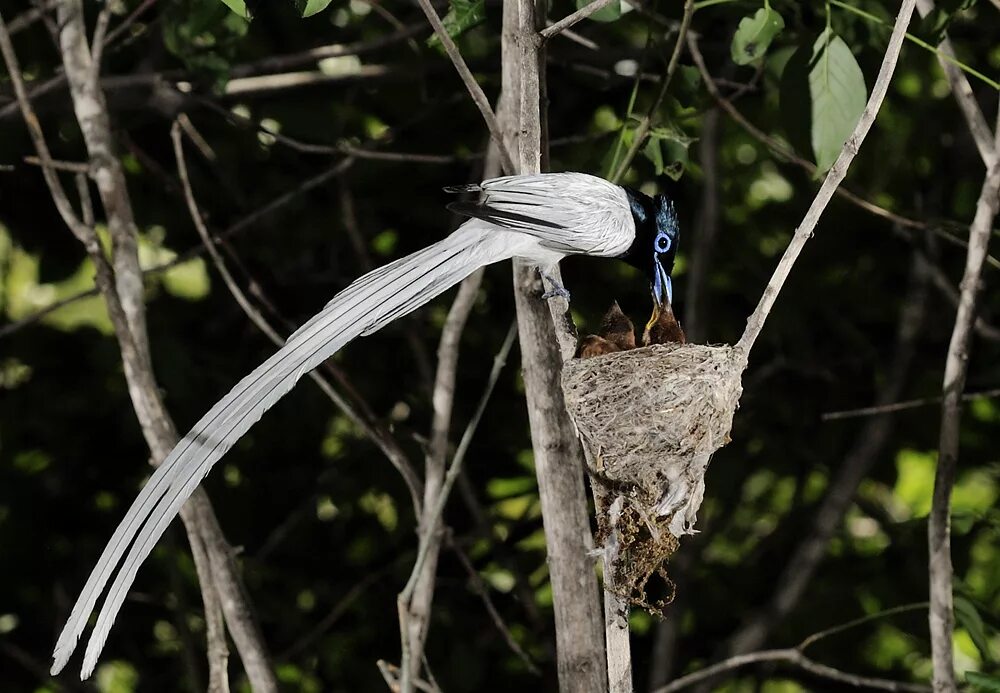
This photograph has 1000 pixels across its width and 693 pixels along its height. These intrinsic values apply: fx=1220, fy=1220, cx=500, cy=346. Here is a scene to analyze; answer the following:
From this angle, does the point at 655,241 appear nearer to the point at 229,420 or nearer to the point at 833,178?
the point at 833,178

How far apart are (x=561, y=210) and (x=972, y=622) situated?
1.78 meters

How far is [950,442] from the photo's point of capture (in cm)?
376

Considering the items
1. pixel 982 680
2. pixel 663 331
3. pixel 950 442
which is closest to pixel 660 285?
pixel 663 331

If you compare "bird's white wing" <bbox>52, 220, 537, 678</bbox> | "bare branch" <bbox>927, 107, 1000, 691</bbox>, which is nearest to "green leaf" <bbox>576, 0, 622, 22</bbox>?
"bird's white wing" <bbox>52, 220, 537, 678</bbox>

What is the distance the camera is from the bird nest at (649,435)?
3059 mm

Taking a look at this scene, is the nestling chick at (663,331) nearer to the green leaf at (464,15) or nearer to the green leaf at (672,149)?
the green leaf at (672,149)

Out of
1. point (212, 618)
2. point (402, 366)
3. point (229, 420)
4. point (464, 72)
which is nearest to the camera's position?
point (229, 420)

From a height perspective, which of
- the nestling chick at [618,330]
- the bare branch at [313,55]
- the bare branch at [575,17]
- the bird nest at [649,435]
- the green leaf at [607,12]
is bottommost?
the bird nest at [649,435]

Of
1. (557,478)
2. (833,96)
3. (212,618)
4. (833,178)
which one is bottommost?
(212,618)

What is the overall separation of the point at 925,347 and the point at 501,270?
2.11m

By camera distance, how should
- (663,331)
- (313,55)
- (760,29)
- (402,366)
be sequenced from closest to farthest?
(760,29), (663,331), (313,55), (402,366)

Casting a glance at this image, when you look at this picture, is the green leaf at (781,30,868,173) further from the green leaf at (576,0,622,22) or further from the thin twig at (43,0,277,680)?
the thin twig at (43,0,277,680)

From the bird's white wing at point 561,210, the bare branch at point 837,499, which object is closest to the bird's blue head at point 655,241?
the bird's white wing at point 561,210

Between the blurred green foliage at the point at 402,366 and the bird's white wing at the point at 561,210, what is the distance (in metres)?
1.23
